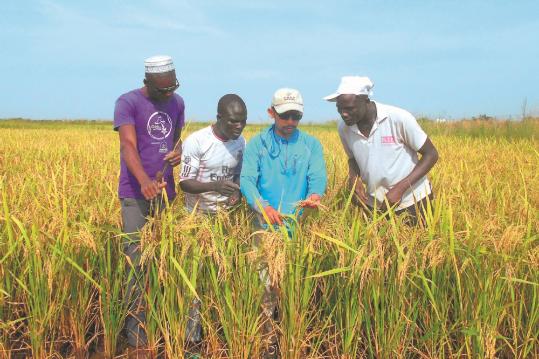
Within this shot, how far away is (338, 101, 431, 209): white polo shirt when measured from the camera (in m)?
3.02

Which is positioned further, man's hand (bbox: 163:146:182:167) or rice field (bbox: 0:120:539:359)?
man's hand (bbox: 163:146:182:167)

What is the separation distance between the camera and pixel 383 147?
307cm

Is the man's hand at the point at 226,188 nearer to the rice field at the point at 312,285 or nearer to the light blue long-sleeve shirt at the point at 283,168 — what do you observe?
the light blue long-sleeve shirt at the point at 283,168

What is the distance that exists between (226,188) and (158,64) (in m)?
0.86

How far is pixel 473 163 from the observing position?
21.8 feet

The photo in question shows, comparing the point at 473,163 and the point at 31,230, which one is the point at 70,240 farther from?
the point at 473,163

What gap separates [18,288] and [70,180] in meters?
1.91

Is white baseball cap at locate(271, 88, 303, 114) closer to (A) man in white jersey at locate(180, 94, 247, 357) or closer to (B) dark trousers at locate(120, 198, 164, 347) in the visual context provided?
(A) man in white jersey at locate(180, 94, 247, 357)

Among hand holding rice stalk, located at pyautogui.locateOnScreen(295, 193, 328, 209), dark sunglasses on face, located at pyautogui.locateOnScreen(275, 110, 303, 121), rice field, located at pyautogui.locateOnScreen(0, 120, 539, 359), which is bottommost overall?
rice field, located at pyautogui.locateOnScreen(0, 120, 539, 359)

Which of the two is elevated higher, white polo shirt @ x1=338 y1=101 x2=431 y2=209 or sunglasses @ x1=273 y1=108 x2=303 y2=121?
sunglasses @ x1=273 y1=108 x2=303 y2=121

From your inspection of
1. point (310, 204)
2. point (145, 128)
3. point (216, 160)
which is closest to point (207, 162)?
point (216, 160)

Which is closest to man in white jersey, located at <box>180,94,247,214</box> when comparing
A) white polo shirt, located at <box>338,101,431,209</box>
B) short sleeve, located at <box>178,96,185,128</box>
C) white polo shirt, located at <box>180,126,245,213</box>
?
white polo shirt, located at <box>180,126,245,213</box>

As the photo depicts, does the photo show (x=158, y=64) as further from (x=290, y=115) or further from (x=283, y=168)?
(x=283, y=168)

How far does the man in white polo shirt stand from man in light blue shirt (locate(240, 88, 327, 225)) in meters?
0.30
